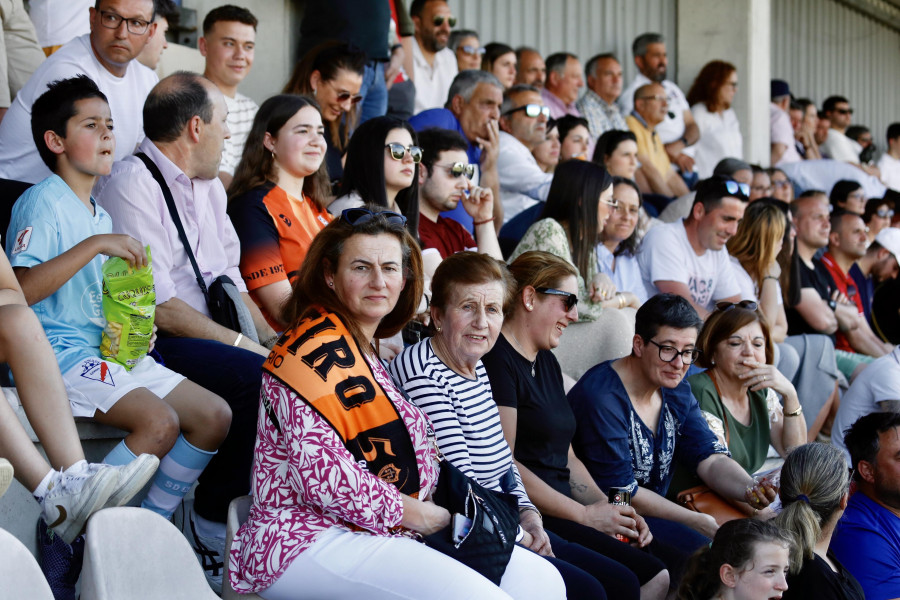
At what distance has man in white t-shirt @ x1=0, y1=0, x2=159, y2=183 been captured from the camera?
12.6 feet

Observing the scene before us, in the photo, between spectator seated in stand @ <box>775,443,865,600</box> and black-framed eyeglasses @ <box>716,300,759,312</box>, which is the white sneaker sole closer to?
spectator seated in stand @ <box>775,443,865,600</box>

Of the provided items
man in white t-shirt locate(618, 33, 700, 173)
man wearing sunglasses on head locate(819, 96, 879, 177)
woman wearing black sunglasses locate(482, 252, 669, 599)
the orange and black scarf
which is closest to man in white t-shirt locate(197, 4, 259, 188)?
woman wearing black sunglasses locate(482, 252, 669, 599)

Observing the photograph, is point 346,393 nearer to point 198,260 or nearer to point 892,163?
point 198,260

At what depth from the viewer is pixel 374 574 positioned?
2371mm

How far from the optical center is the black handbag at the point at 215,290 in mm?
3520

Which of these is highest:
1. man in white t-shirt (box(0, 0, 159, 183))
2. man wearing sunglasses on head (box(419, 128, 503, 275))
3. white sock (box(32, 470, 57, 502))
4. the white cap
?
man in white t-shirt (box(0, 0, 159, 183))

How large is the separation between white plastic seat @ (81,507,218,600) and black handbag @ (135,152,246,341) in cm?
113

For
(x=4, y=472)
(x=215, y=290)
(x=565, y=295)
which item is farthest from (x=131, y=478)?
(x=565, y=295)

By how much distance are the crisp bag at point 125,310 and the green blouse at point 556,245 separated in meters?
1.97

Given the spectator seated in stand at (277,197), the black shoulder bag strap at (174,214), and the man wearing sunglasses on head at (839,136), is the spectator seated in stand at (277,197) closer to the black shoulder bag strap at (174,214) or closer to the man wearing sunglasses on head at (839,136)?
the black shoulder bag strap at (174,214)

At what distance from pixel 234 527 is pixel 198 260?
4.16 ft

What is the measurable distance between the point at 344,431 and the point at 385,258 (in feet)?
1.75

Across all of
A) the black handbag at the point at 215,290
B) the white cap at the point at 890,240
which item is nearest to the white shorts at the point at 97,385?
the black handbag at the point at 215,290

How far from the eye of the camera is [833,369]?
19.7ft
